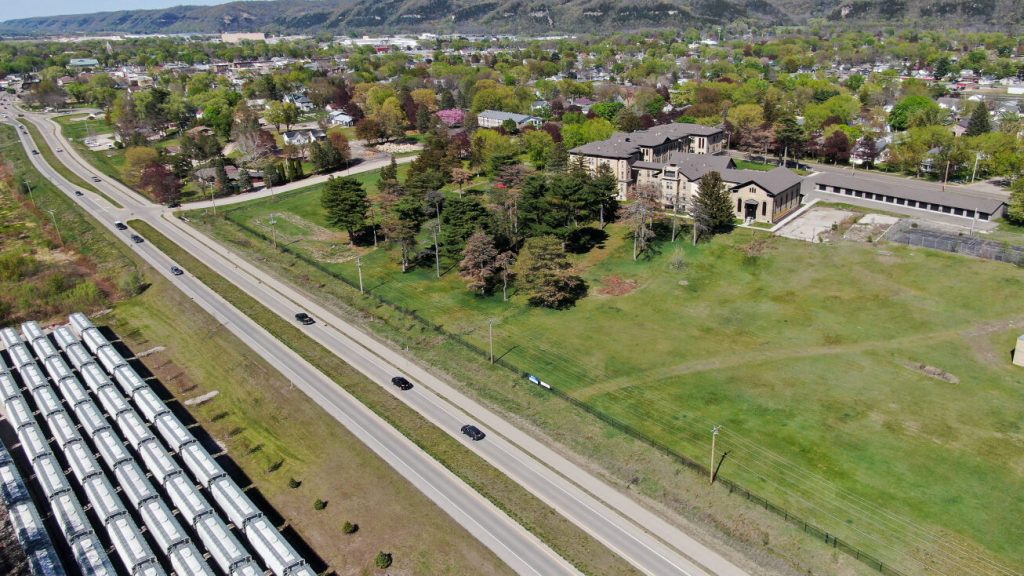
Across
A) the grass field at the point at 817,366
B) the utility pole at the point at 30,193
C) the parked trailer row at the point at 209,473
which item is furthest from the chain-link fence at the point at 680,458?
the utility pole at the point at 30,193

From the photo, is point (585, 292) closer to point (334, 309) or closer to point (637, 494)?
point (334, 309)

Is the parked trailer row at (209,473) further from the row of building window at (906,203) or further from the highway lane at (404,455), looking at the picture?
the row of building window at (906,203)

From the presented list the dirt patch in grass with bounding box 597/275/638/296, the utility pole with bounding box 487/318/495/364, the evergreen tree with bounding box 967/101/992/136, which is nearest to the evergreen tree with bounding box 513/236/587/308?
the dirt patch in grass with bounding box 597/275/638/296

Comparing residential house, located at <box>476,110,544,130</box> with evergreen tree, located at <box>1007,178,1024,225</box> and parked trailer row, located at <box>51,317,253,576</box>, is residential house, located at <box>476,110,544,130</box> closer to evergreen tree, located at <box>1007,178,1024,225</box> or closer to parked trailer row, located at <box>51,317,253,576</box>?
evergreen tree, located at <box>1007,178,1024,225</box>

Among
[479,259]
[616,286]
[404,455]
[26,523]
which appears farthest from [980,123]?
[26,523]

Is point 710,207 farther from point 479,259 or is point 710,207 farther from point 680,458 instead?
point 680,458

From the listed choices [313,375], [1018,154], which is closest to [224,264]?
[313,375]
